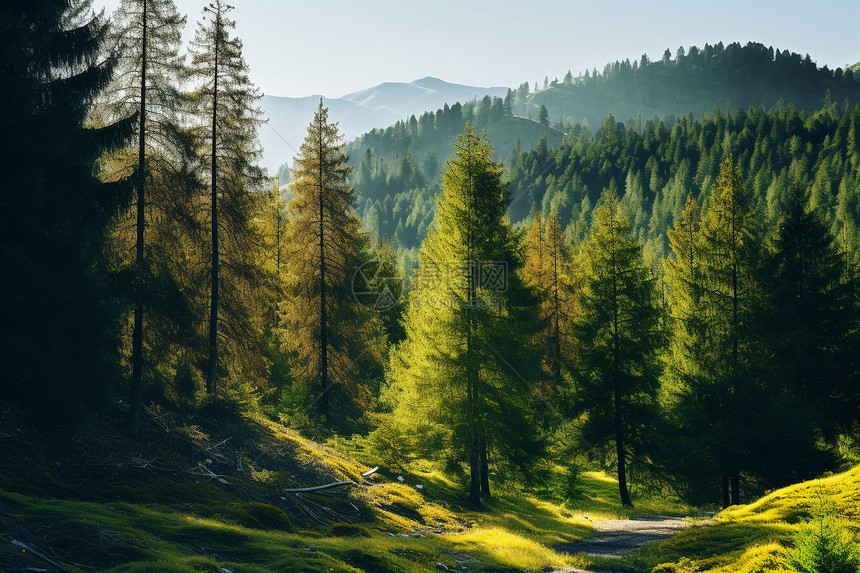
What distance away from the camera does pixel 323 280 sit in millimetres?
30859

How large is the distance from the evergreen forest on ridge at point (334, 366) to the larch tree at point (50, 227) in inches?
2.5

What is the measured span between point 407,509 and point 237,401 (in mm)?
8116

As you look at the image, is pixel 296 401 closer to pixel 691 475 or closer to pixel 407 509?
pixel 407 509

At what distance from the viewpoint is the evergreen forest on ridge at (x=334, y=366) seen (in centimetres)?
1166

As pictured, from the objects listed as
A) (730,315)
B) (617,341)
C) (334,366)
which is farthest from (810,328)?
(334,366)

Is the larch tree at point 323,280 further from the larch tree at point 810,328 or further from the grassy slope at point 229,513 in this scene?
the larch tree at point 810,328

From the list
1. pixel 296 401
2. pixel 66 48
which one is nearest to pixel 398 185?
pixel 296 401

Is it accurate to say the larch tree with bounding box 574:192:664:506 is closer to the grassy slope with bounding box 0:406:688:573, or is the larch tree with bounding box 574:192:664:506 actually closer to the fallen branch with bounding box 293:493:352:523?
the grassy slope with bounding box 0:406:688:573

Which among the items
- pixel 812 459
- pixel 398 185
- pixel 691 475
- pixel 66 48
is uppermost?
pixel 398 185

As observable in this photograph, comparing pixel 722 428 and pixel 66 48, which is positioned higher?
pixel 66 48

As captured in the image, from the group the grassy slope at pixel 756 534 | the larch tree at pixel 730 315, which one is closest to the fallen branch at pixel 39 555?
the grassy slope at pixel 756 534

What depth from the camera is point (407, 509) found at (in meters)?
20.2

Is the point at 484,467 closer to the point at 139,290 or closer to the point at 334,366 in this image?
the point at 334,366

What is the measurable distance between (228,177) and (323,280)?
928 centimetres
